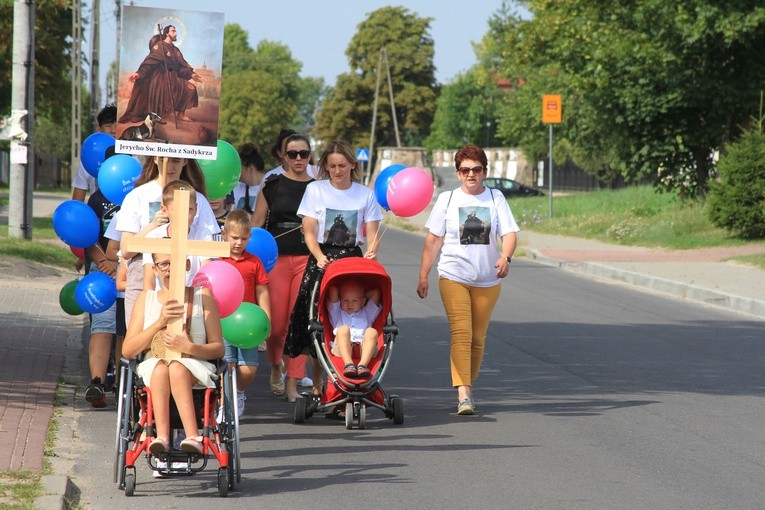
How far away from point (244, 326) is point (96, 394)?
217 cm

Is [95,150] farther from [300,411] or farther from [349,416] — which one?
[349,416]

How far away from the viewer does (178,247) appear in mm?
6324

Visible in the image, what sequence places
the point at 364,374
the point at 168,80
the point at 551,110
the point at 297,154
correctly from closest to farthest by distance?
the point at 168,80
the point at 364,374
the point at 297,154
the point at 551,110

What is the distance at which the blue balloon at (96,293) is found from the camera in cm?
880

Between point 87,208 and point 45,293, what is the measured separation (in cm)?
848

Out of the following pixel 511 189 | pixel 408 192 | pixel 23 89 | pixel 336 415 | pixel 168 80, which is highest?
pixel 23 89

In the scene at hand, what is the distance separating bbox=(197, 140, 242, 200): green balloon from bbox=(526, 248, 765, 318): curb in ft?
32.6

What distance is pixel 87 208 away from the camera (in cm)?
918

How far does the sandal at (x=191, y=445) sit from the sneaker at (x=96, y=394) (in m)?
2.89

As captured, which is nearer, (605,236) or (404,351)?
(404,351)

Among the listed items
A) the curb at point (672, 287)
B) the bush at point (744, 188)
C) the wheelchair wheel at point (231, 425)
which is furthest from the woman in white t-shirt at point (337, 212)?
the bush at point (744, 188)

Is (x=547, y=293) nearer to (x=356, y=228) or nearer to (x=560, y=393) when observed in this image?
(x=560, y=393)

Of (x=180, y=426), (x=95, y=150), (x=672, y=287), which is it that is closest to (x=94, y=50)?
(x=672, y=287)

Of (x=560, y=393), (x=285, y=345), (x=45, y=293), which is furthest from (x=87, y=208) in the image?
(x=45, y=293)
